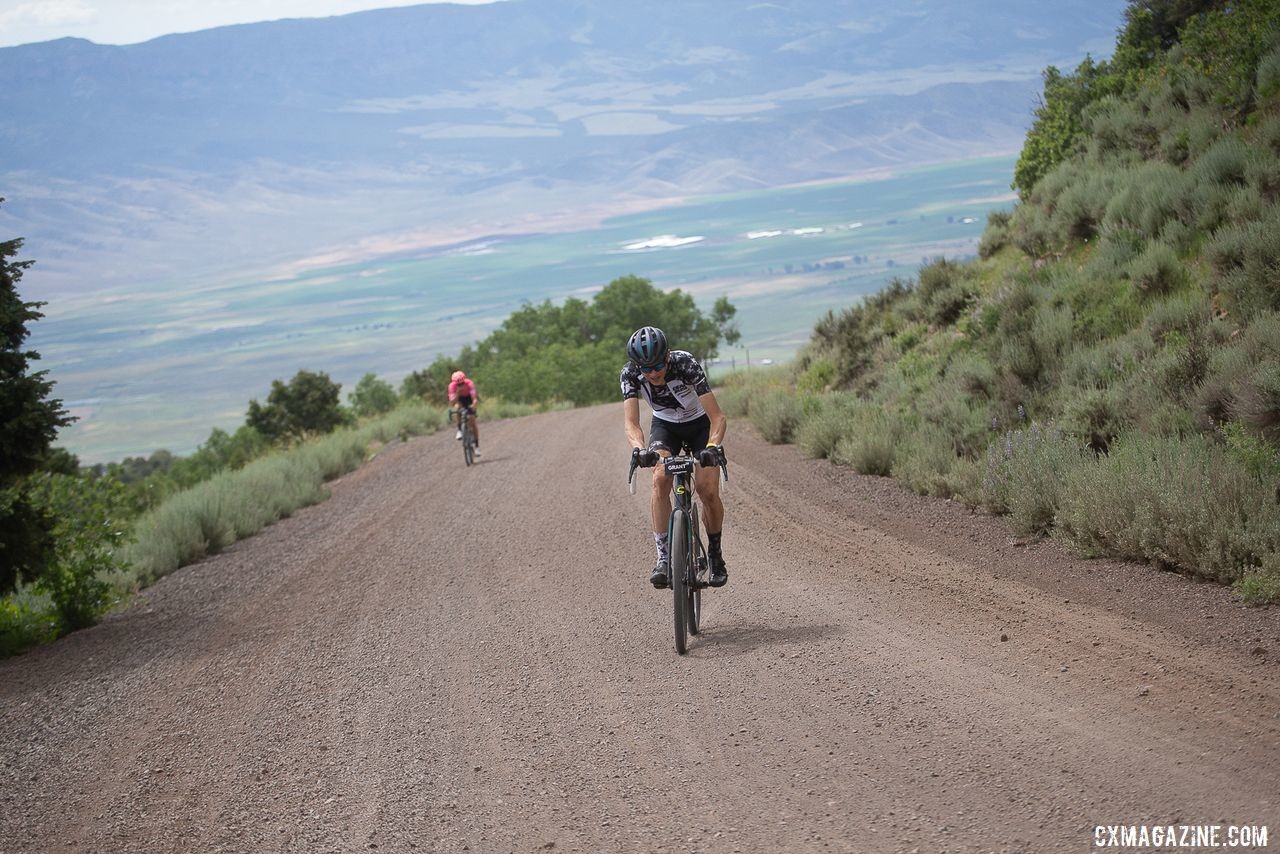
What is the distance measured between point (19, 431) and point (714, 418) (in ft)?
23.5

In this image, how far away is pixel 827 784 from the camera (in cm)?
555

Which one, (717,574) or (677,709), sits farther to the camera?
(717,574)

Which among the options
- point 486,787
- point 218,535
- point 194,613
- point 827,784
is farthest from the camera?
point 218,535

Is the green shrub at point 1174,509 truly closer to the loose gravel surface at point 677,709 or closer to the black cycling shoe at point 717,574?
the loose gravel surface at point 677,709

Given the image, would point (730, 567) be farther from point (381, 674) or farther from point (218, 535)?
point (218, 535)

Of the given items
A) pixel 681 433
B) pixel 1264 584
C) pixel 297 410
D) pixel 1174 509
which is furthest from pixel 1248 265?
pixel 297 410

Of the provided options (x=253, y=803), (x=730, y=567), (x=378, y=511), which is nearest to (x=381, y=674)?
(x=253, y=803)

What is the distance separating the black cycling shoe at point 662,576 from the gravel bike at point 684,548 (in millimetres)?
75

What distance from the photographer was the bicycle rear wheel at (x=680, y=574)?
25.8ft

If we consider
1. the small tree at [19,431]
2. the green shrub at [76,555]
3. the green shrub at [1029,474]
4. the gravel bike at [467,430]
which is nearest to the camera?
the green shrub at [1029,474]

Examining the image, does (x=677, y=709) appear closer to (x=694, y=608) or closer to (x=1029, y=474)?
(x=694, y=608)

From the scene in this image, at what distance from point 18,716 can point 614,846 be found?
5.83 metres

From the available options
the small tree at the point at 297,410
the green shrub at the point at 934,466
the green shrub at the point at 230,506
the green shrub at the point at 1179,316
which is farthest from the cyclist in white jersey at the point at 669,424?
the small tree at the point at 297,410

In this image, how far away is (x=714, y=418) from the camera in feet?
27.1
